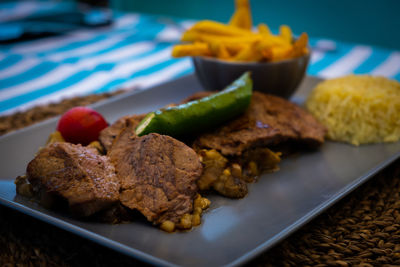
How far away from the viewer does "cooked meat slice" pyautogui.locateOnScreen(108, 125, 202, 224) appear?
2033 mm

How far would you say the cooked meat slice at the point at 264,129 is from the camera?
2.53 meters

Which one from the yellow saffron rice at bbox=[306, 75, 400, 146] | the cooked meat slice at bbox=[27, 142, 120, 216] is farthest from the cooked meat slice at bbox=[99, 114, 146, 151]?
the yellow saffron rice at bbox=[306, 75, 400, 146]

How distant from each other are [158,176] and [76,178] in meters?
0.40

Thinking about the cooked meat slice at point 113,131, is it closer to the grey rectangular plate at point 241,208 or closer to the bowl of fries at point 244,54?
the grey rectangular plate at point 241,208

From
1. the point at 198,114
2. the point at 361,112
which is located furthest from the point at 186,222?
the point at 361,112

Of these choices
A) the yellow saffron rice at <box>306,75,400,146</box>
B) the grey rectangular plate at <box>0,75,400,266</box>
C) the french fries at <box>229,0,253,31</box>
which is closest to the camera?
the grey rectangular plate at <box>0,75,400,266</box>

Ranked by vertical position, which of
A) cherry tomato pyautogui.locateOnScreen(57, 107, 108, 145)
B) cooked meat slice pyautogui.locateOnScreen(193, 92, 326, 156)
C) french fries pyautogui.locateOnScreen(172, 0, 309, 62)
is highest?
french fries pyautogui.locateOnScreen(172, 0, 309, 62)

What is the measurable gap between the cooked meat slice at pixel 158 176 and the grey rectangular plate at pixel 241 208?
103 mm

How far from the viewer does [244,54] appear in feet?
10.9

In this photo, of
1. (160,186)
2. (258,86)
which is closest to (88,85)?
(258,86)

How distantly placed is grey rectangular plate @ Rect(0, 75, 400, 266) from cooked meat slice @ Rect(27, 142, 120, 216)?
11 centimetres

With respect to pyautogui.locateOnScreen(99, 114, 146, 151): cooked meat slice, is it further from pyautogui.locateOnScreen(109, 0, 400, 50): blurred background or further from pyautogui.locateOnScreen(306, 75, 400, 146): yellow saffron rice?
pyautogui.locateOnScreen(109, 0, 400, 50): blurred background

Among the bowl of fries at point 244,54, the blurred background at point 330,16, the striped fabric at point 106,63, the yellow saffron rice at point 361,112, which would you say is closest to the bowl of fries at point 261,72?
the bowl of fries at point 244,54

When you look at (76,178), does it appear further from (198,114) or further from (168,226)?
(198,114)
